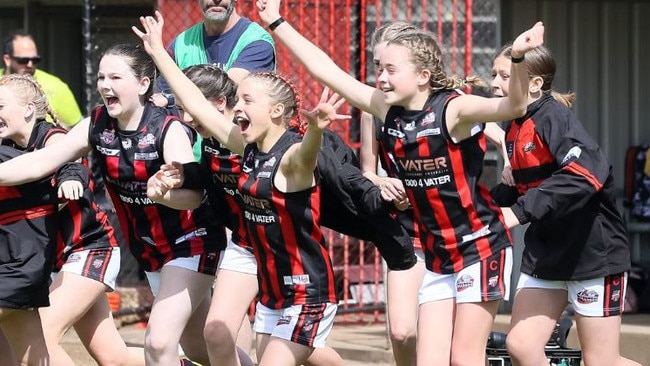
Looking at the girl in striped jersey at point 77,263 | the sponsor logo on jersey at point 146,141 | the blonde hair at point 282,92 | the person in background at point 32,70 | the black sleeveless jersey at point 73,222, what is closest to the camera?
the blonde hair at point 282,92

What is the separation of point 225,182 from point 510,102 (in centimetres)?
162

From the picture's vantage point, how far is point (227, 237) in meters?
7.49

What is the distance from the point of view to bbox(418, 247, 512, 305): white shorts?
626 cm

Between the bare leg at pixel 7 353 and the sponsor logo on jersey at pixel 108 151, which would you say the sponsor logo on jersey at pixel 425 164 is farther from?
the bare leg at pixel 7 353

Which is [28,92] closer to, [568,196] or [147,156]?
[147,156]

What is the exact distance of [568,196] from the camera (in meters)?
6.54

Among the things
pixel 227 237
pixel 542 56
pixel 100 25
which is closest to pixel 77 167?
pixel 227 237

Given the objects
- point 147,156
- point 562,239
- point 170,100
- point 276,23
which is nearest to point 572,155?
point 562,239

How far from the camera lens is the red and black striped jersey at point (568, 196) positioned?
261 inches

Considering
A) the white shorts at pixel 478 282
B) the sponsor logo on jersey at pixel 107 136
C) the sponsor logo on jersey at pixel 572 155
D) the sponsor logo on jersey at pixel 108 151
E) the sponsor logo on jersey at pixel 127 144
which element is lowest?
Answer: the white shorts at pixel 478 282

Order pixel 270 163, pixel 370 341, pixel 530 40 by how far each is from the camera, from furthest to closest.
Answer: pixel 370 341 → pixel 270 163 → pixel 530 40

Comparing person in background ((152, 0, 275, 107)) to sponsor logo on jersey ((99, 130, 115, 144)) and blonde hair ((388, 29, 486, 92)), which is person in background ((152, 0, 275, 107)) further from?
blonde hair ((388, 29, 486, 92))

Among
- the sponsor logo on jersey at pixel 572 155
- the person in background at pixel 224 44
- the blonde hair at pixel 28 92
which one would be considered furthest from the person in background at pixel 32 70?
the sponsor logo on jersey at pixel 572 155

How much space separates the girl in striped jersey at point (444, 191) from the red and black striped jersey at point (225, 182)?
0.71 meters
